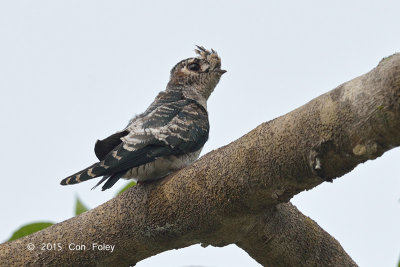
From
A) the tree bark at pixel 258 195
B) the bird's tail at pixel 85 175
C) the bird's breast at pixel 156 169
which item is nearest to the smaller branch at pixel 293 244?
the tree bark at pixel 258 195

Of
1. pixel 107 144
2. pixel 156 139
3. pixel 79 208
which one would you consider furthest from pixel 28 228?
pixel 156 139

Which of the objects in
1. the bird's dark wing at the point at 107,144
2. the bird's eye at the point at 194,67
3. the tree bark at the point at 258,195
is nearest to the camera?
the tree bark at the point at 258,195

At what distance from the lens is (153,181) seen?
484cm

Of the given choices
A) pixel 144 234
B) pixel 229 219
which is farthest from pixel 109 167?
pixel 229 219

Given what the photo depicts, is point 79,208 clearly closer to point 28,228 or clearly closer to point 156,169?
point 28,228

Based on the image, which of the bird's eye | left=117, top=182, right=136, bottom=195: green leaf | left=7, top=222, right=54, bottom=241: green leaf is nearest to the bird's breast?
left=117, top=182, right=136, bottom=195: green leaf

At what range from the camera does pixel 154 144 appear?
16.9 feet

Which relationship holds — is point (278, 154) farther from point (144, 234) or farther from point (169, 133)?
→ point (169, 133)

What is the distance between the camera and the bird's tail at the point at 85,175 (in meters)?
4.66

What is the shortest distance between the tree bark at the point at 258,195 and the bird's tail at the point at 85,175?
0.88ft

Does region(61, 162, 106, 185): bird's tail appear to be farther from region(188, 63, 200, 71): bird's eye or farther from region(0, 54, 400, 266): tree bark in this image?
region(188, 63, 200, 71): bird's eye

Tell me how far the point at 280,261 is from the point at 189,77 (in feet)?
10.9

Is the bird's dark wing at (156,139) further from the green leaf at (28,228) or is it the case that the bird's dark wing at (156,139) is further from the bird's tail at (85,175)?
the green leaf at (28,228)

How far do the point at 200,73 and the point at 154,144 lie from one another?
2.48m
